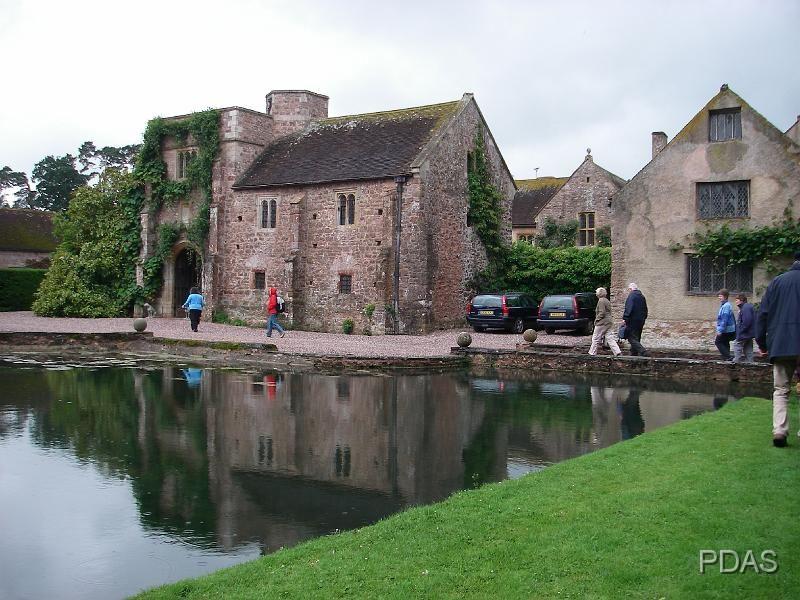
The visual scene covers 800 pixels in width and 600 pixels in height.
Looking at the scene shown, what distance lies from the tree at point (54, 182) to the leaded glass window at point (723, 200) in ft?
252

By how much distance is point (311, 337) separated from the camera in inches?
1146

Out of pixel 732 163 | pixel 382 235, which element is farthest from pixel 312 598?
pixel 382 235

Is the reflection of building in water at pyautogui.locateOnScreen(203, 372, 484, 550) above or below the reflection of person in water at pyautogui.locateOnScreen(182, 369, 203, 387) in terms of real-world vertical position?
below

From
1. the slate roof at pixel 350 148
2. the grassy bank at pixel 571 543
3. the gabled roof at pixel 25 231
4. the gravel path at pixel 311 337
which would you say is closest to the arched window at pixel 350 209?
the slate roof at pixel 350 148

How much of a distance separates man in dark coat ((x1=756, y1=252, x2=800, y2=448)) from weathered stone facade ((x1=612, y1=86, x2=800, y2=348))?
15.3 m

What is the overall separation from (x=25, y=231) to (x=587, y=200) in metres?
37.4

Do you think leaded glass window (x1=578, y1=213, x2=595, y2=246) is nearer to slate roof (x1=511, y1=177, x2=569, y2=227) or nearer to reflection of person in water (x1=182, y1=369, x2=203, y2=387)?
slate roof (x1=511, y1=177, x2=569, y2=227)

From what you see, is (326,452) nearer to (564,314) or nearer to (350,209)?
(564,314)

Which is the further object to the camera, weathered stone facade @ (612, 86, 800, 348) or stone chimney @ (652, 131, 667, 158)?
stone chimney @ (652, 131, 667, 158)

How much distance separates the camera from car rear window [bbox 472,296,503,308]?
30.1 meters

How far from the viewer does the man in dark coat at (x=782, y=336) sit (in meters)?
8.48

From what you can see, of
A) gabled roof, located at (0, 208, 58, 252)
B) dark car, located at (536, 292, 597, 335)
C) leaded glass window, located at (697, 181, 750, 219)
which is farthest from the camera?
gabled roof, located at (0, 208, 58, 252)

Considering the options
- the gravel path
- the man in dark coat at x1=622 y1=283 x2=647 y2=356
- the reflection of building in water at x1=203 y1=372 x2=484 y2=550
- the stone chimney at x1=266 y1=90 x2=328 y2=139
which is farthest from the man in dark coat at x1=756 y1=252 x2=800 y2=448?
the stone chimney at x1=266 y1=90 x2=328 y2=139

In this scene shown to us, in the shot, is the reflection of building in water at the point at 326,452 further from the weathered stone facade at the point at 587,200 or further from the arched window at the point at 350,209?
the weathered stone facade at the point at 587,200
